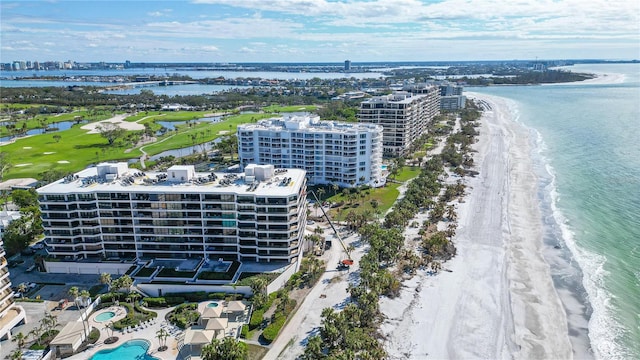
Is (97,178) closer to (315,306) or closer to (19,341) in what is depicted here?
(19,341)

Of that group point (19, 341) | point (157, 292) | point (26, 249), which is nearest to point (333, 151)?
point (157, 292)

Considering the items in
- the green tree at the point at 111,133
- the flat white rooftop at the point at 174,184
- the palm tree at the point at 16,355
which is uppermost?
the flat white rooftop at the point at 174,184

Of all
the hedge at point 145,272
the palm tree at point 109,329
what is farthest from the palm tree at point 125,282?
the palm tree at point 109,329

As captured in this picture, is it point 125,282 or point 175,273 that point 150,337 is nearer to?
point 125,282

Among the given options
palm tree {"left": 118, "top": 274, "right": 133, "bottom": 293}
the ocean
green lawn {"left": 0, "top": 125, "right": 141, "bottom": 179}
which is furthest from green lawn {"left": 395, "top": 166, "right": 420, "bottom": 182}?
green lawn {"left": 0, "top": 125, "right": 141, "bottom": 179}

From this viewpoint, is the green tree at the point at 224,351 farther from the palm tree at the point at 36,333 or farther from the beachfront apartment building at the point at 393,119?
the beachfront apartment building at the point at 393,119

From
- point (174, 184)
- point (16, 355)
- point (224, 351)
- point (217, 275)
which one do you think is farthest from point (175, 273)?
point (224, 351)

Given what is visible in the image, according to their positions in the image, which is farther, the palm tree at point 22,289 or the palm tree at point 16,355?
the palm tree at point 22,289
